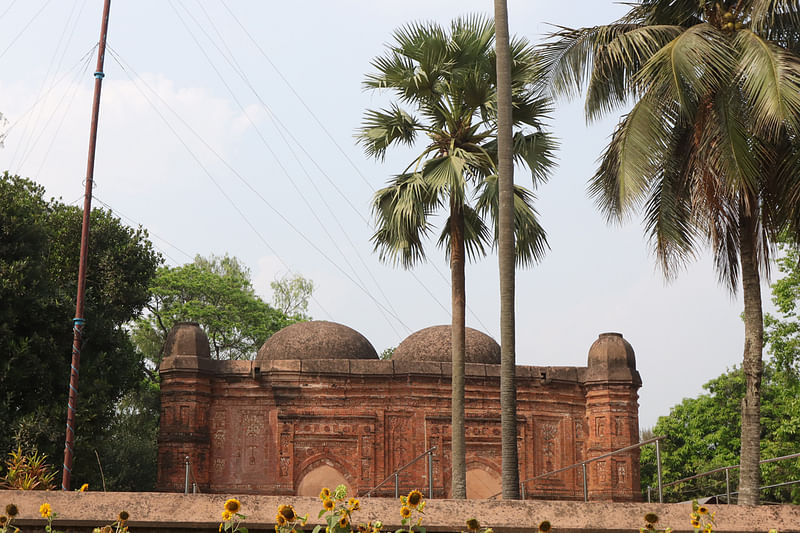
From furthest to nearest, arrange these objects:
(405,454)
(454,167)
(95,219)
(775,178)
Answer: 1. (95,219)
2. (405,454)
3. (454,167)
4. (775,178)

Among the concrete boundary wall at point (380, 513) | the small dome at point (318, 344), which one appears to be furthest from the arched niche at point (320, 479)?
the concrete boundary wall at point (380, 513)

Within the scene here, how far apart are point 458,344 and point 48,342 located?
8.52m

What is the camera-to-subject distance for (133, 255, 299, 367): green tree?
34906mm

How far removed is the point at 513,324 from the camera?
9805mm

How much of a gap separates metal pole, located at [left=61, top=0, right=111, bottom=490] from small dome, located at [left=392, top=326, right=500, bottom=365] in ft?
24.7

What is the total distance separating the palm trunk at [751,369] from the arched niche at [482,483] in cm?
843

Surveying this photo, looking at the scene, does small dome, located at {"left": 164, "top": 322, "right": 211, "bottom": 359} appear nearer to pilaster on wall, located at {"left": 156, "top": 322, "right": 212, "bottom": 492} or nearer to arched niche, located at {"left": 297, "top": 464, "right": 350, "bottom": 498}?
pilaster on wall, located at {"left": 156, "top": 322, "right": 212, "bottom": 492}

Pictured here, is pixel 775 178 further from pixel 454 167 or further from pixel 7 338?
pixel 7 338

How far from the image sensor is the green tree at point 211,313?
115 feet

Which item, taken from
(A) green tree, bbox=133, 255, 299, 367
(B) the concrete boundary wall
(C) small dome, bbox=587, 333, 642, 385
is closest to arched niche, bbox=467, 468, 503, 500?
(C) small dome, bbox=587, 333, 642, 385

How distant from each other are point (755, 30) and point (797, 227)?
9.05 feet

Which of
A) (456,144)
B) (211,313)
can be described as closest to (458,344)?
(456,144)

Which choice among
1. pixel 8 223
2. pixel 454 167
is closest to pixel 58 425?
pixel 8 223

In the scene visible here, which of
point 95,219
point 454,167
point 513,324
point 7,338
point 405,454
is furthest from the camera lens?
point 95,219
